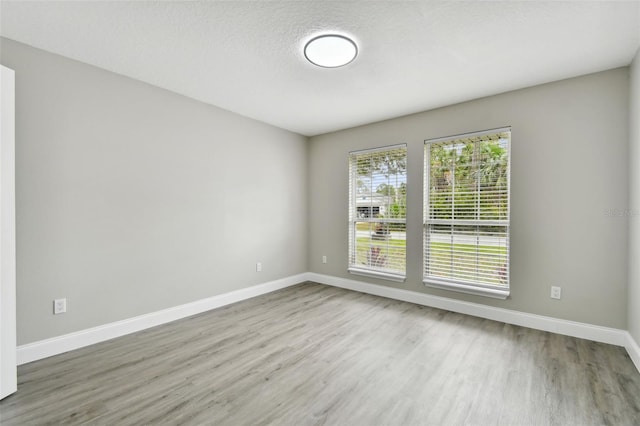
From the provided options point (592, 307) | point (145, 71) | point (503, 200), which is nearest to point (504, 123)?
point (503, 200)

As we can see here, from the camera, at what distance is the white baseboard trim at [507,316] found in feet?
8.66

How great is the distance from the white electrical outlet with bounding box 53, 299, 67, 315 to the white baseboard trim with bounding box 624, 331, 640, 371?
471 cm

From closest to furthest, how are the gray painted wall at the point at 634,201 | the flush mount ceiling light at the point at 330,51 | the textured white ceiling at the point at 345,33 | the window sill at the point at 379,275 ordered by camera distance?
the textured white ceiling at the point at 345,33
the flush mount ceiling light at the point at 330,51
the gray painted wall at the point at 634,201
the window sill at the point at 379,275

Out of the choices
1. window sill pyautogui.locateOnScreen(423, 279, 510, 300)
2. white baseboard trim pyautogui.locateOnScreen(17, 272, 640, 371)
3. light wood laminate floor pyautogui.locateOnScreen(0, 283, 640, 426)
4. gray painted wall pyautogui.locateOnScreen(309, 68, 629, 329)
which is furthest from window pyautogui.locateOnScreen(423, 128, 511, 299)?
light wood laminate floor pyautogui.locateOnScreen(0, 283, 640, 426)

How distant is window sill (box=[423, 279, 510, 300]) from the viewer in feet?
10.4

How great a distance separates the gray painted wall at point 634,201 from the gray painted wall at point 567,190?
0.28 feet

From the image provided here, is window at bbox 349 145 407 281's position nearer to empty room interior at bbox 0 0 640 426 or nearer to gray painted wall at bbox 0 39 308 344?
empty room interior at bbox 0 0 640 426

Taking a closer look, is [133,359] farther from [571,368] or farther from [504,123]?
[504,123]

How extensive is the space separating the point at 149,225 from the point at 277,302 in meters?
1.84

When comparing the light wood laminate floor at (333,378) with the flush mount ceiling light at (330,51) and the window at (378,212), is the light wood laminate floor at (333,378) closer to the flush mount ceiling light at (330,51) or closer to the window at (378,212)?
the window at (378,212)

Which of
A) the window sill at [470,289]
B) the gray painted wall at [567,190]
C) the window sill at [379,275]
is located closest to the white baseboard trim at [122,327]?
the window sill at [379,275]

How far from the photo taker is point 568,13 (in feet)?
6.26

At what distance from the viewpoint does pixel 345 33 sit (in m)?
2.13

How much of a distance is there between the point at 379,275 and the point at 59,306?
3.58m
